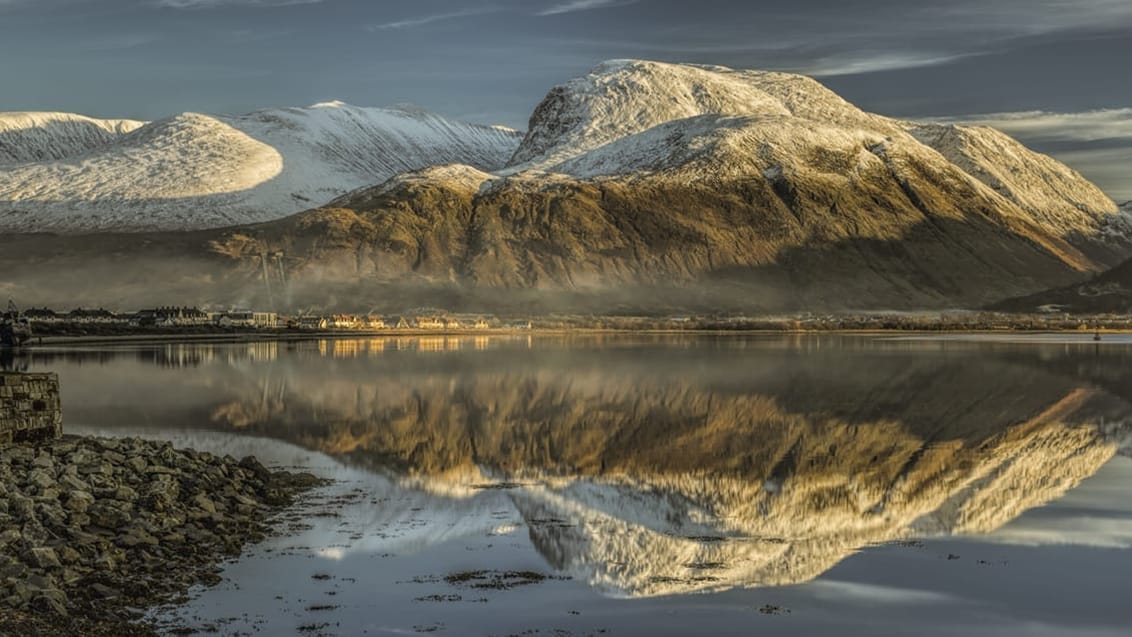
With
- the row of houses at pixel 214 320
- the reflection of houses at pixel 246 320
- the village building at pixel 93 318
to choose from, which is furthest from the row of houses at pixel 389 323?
the village building at pixel 93 318

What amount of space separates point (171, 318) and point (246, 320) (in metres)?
8.53

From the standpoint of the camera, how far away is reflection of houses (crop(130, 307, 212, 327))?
478ft

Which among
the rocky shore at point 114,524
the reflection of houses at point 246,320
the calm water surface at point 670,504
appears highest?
the reflection of houses at point 246,320

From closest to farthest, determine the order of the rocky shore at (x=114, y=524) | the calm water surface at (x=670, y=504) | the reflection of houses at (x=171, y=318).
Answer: the rocky shore at (x=114, y=524), the calm water surface at (x=670, y=504), the reflection of houses at (x=171, y=318)

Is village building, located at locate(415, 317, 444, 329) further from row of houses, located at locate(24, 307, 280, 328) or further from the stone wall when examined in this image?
the stone wall

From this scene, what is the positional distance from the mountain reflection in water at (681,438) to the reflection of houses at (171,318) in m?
68.3

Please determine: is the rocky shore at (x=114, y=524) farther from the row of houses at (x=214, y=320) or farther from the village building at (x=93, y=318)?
the village building at (x=93, y=318)

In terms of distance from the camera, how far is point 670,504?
89.6 ft

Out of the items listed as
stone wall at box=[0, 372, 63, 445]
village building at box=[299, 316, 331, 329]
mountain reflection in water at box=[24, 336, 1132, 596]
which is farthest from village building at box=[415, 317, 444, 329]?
stone wall at box=[0, 372, 63, 445]

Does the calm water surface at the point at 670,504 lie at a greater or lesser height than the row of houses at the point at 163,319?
lesser

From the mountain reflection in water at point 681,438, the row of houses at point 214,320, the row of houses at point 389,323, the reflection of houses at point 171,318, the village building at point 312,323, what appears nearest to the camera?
the mountain reflection in water at point 681,438

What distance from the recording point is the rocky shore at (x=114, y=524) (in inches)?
730

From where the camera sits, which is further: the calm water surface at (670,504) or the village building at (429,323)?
the village building at (429,323)

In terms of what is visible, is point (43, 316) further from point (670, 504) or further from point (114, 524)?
point (114, 524)
